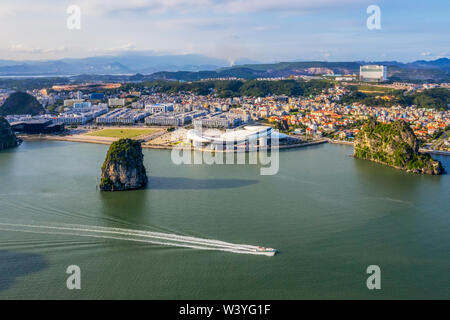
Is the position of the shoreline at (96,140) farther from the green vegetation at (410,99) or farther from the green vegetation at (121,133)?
the green vegetation at (410,99)

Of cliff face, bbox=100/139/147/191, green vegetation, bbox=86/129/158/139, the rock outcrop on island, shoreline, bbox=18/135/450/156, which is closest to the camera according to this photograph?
cliff face, bbox=100/139/147/191

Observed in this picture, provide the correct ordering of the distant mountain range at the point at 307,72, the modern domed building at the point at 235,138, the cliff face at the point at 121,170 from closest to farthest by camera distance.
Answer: the cliff face at the point at 121,170 → the modern domed building at the point at 235,138 → the distant mountain range at the point at 307,72

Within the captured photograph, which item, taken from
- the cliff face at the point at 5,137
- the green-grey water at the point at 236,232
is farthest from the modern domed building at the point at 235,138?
the cliff face at the point at 5,137

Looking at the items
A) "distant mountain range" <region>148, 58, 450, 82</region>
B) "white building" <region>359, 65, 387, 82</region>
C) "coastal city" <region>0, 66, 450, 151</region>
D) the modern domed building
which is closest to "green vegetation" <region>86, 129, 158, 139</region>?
"coastal city" <region>0, 66, 450, 151</region>

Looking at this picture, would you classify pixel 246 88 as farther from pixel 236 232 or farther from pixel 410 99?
pixel 236 232

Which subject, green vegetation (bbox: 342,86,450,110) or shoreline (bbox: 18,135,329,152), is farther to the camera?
green vegetation (bbox: 342,86,450,110)

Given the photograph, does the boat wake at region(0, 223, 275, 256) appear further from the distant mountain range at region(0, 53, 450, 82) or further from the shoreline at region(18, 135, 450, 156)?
the distant mountain range at region(0, 53, 450, 82)

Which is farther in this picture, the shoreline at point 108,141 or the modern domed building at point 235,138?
the modern domed building at point 235,138
